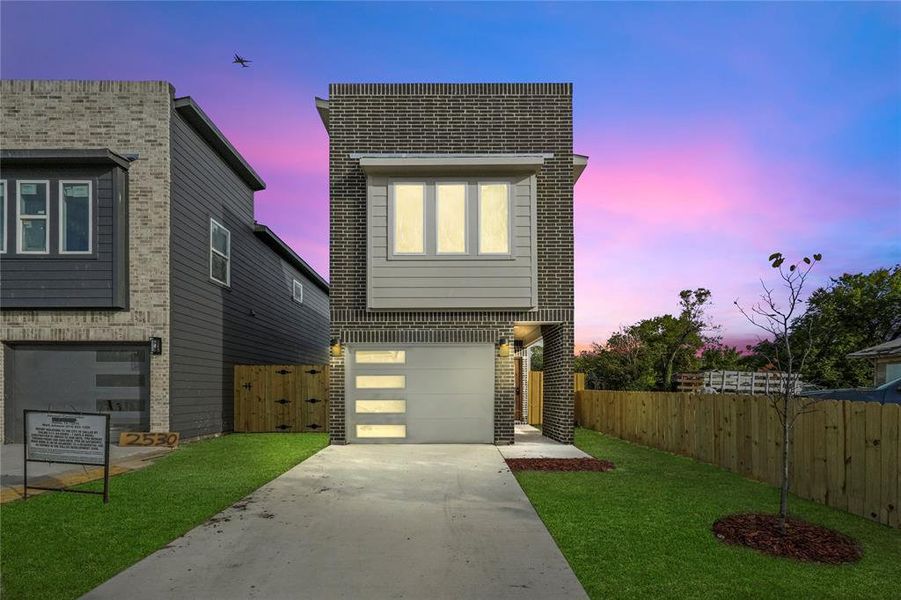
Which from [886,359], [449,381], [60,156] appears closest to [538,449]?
[449,381]

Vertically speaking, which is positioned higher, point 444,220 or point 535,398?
point 444,220

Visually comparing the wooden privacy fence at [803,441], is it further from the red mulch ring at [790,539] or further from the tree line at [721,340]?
the tree line at [721,340]

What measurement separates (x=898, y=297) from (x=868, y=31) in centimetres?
2361

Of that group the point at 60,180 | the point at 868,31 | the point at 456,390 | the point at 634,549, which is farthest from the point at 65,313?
the point at 868,31

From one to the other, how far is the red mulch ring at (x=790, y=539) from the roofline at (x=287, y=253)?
1643 cm

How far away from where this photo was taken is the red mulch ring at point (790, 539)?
5367mm

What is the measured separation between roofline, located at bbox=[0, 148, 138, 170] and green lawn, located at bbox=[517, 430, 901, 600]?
1083 cm

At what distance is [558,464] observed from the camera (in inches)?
410

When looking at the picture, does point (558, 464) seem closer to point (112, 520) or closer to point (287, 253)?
point (112, 520)

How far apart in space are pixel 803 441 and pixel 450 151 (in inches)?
348

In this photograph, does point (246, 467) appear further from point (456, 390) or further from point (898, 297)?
point (898, 297)

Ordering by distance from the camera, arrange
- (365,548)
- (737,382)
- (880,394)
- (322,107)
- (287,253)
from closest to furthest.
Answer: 1. (365,548)
2. (880,394)
3. (322,107)
4. (737,382)
5. (287,253)

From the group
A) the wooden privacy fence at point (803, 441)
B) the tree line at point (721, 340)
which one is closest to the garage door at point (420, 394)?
the wooden privacy fence at point (803, 441)

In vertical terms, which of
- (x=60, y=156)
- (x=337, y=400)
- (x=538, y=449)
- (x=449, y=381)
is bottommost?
(x=538, y=449)
